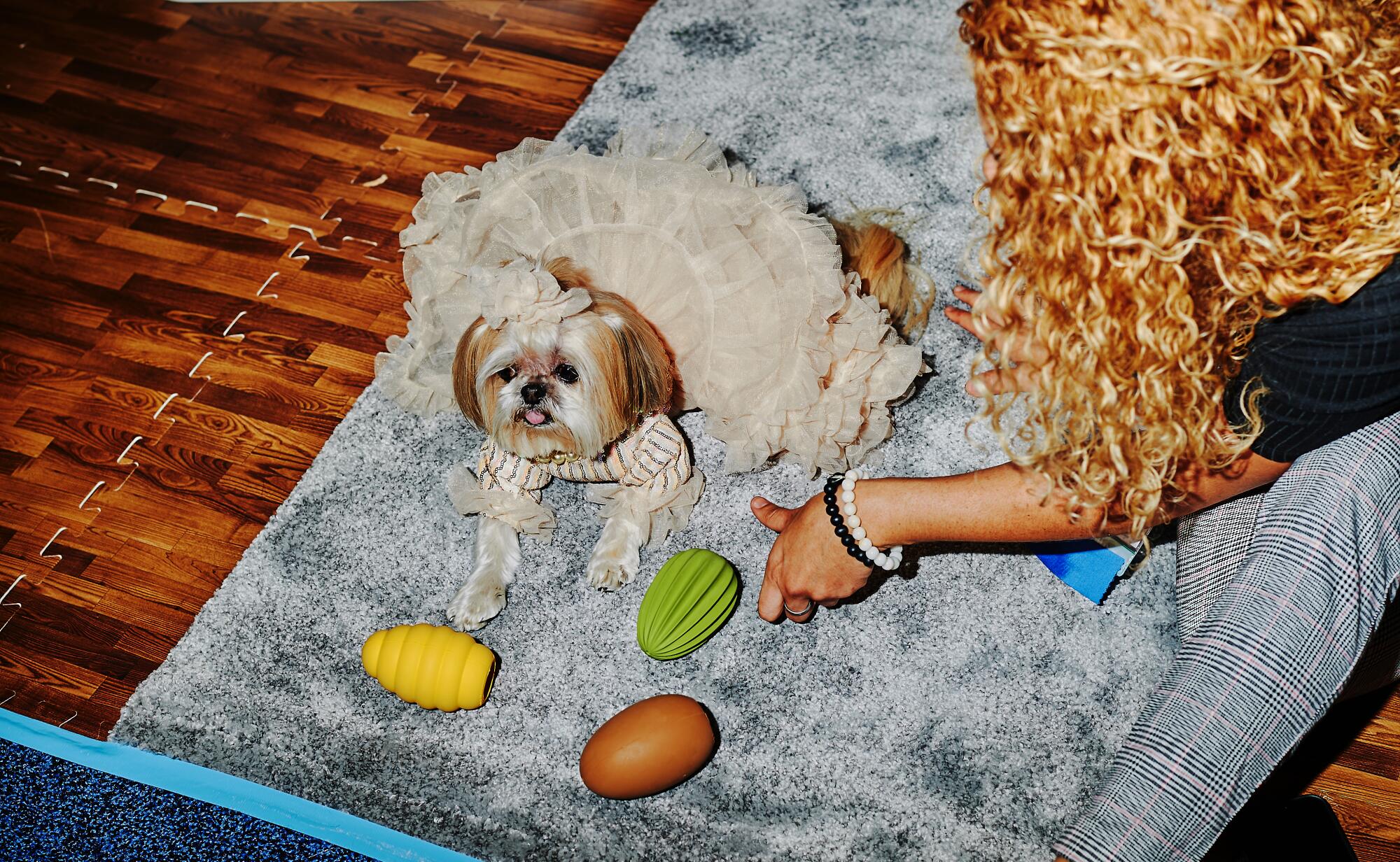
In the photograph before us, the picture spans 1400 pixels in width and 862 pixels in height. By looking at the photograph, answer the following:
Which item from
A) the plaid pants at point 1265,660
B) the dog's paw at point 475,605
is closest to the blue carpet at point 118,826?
the dog's paw at point 475,605

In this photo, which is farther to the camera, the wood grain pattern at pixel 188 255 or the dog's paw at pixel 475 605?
the wood grain pattern at pixel 188 255

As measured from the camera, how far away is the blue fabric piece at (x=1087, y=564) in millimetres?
1582

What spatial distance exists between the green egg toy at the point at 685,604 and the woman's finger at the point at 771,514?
0.30 ft

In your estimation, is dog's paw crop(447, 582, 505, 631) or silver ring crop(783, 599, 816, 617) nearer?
silver ring crop(783, 599, 816, 617)

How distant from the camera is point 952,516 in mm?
1284

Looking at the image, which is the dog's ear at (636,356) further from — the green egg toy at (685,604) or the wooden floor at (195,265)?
the wooden floor at (195,265)

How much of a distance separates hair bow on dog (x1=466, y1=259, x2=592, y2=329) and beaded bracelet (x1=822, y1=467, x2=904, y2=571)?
40 centimetres

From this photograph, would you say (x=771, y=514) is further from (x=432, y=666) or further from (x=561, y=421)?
(x=432, y=666)

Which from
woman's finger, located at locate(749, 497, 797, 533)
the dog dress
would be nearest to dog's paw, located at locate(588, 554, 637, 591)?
the dog dress

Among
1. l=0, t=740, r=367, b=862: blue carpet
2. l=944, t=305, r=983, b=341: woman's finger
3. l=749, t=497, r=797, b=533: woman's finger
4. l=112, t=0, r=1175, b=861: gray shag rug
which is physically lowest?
l=0, t=740, r=367, b=862: blue carpet

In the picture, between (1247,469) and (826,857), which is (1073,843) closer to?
(826,857)

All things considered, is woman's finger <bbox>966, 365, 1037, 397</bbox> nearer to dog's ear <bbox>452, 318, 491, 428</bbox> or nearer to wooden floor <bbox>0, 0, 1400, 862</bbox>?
dog's ear <bbox>452, 318, 491, 428</bbox>

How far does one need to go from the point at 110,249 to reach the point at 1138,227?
83.5 inches

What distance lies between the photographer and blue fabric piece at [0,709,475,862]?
149 cm
